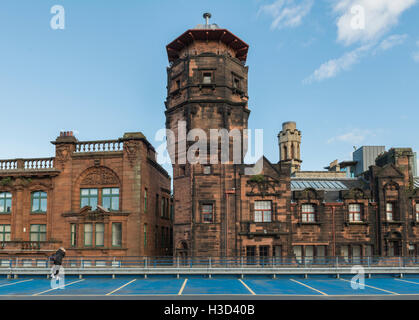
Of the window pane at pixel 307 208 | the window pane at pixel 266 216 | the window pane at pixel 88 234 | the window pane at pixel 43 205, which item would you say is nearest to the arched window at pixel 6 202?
the window pane at pixel 43 205

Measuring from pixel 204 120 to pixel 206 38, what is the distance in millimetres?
8068

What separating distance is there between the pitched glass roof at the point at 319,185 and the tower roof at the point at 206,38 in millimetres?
14616

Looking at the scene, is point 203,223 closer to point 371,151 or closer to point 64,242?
point 64,242

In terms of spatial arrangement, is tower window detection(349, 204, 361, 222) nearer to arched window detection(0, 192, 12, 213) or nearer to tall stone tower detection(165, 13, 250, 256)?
tall stone tower detection(165, 13, 250, 256)

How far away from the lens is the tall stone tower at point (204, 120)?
3369 cm

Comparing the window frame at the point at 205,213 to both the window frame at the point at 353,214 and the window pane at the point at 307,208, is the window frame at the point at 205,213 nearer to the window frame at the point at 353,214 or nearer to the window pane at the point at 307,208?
the window pane at the point at 307,208

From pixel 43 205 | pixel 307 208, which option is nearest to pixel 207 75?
pixel 307 208

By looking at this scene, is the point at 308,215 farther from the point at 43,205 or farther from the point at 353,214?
the point at 43,205

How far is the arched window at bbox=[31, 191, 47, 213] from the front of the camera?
1410 inches

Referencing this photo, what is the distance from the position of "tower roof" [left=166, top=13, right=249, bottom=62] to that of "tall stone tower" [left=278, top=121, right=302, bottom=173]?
35.1 meters

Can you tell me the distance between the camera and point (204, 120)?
115ft

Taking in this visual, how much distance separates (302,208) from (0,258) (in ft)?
89.8
